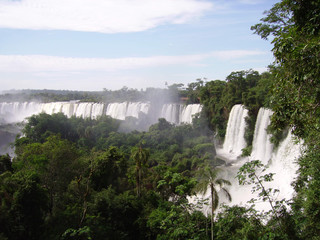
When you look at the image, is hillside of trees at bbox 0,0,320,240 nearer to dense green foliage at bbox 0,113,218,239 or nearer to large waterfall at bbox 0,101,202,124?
dense green foliage at bbox 0,113,218,239

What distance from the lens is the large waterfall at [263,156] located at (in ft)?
41.5

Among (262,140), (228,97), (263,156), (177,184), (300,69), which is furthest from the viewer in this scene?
(228,97)

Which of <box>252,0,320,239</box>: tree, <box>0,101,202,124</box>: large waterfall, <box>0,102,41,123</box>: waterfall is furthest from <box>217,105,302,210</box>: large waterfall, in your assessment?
<box>0,102,41,123</box>: waterfall

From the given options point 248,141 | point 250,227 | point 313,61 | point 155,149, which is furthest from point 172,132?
point 313,61

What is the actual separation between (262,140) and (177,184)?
8713 mm

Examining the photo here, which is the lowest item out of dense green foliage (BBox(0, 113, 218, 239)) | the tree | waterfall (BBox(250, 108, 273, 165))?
dense green foliage (BBox(0, 113, 218, 239))

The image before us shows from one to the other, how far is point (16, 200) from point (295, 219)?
Result: 903 centimetres

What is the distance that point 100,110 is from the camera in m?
45.2

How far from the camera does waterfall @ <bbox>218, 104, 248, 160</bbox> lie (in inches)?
915

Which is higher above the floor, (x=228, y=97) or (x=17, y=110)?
(x=228, y=97)

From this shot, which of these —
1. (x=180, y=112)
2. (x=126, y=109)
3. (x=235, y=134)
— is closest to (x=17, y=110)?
(x=126, y=109)

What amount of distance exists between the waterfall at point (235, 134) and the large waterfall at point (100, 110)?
8.54 meters

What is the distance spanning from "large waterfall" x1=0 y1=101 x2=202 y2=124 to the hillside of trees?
8.50 m

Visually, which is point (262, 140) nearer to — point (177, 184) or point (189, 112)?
point (177, 184)
